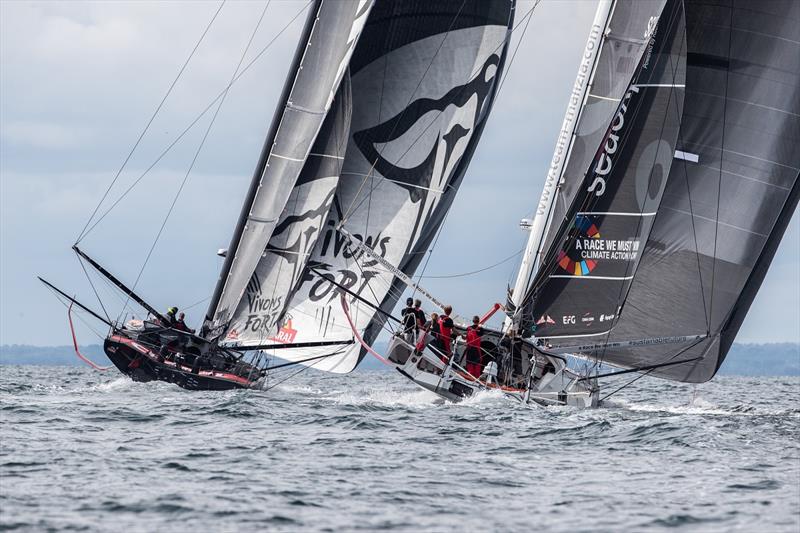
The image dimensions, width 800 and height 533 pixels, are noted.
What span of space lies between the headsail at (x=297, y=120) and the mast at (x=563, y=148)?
5.15m

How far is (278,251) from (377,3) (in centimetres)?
584

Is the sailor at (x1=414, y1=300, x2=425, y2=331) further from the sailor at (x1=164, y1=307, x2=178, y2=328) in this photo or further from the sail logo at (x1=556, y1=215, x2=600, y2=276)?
the sailor at (x1=164, y1=307, x2=178, y2=328)

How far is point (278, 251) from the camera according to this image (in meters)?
27.0

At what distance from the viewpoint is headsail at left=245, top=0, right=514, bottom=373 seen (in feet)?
92.2

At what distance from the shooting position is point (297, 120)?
85.6ft

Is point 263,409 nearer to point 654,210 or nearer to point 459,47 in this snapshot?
point 654,210

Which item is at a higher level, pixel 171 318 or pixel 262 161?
pixel 262 161

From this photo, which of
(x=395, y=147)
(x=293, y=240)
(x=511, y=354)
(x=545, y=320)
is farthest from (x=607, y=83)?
(x=293, y=240)

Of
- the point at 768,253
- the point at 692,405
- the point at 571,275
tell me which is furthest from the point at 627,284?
the point at 692,405

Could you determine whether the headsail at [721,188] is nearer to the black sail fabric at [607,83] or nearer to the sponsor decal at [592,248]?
the sponsor decal at [592,248]

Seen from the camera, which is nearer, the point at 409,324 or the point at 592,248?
the point at 592,248

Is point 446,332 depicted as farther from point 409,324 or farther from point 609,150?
point 609,150

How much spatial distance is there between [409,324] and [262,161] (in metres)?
5.09

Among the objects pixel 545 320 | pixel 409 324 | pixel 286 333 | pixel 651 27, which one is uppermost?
pixel 651 27
